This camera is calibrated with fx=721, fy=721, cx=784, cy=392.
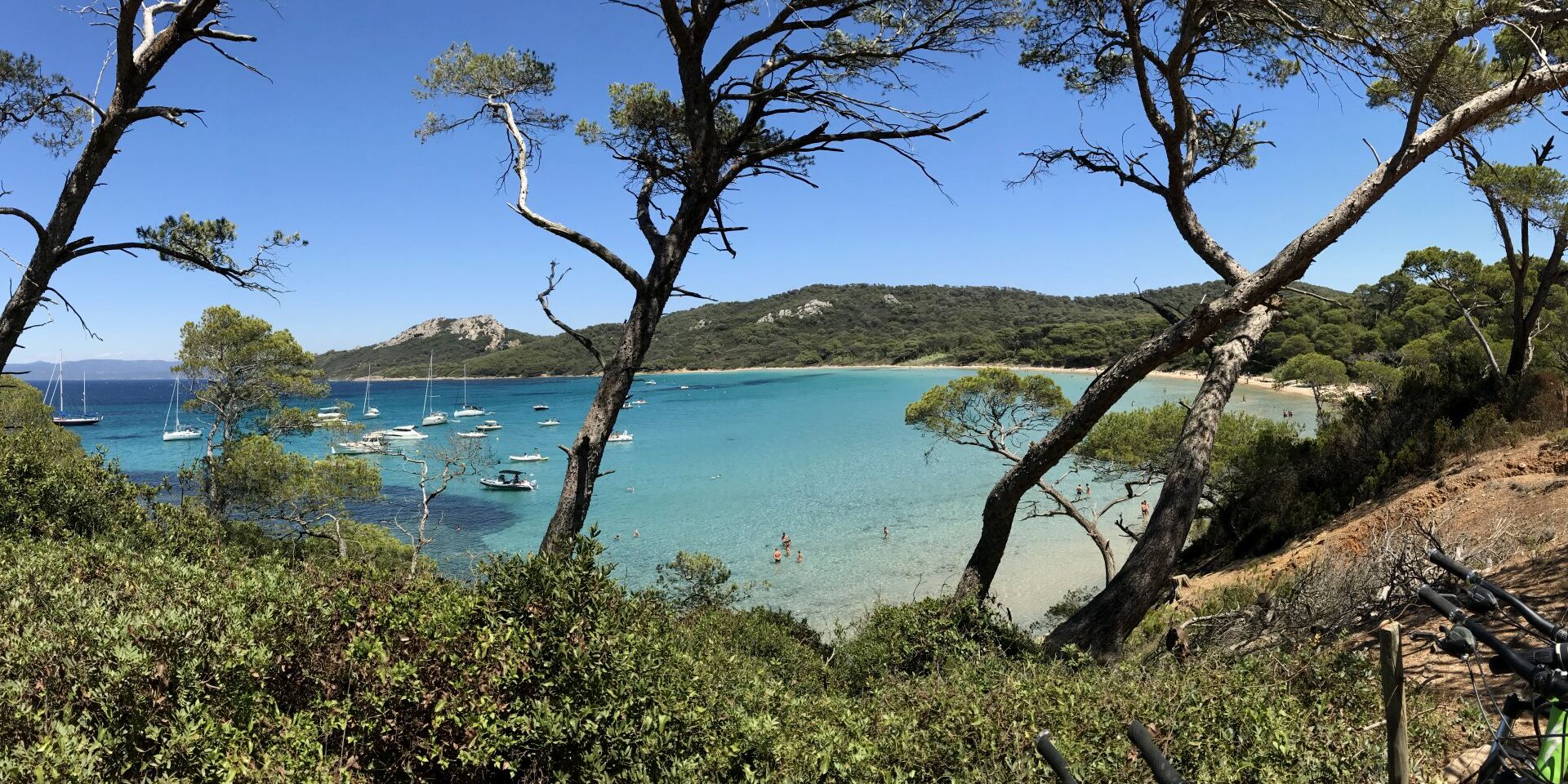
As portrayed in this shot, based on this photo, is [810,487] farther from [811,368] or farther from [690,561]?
[811,368]

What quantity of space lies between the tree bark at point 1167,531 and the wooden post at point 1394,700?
3.30 meters

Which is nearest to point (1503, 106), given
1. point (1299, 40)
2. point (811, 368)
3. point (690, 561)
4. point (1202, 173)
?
point (1299, 40)

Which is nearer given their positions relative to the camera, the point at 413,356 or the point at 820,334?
the point at 820,334

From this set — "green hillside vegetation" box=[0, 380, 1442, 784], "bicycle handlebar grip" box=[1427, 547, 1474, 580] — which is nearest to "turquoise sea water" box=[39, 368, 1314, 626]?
"green hillside vegetation" box=[0, 380, 1442, 784]

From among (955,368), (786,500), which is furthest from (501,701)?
(955,368)

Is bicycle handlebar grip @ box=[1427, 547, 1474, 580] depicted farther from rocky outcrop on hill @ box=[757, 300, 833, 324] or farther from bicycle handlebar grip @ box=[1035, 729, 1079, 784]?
rocky outcrop on hill @ box=[757, 300, 833, 324]

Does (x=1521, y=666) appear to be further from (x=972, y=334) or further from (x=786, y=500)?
(x=972, y=334)

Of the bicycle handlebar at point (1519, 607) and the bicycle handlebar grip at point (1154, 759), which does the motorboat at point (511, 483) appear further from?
the bicycle handlebar grip at point (1154, 759)

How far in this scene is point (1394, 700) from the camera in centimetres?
178

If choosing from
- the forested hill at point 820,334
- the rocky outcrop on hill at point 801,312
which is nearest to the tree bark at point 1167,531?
the forested hill at point 820,334

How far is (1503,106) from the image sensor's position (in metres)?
4.96

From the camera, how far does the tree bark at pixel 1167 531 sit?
16.8 feet

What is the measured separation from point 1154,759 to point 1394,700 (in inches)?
44.7

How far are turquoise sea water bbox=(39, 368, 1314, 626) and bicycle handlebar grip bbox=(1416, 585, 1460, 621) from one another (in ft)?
30.3
